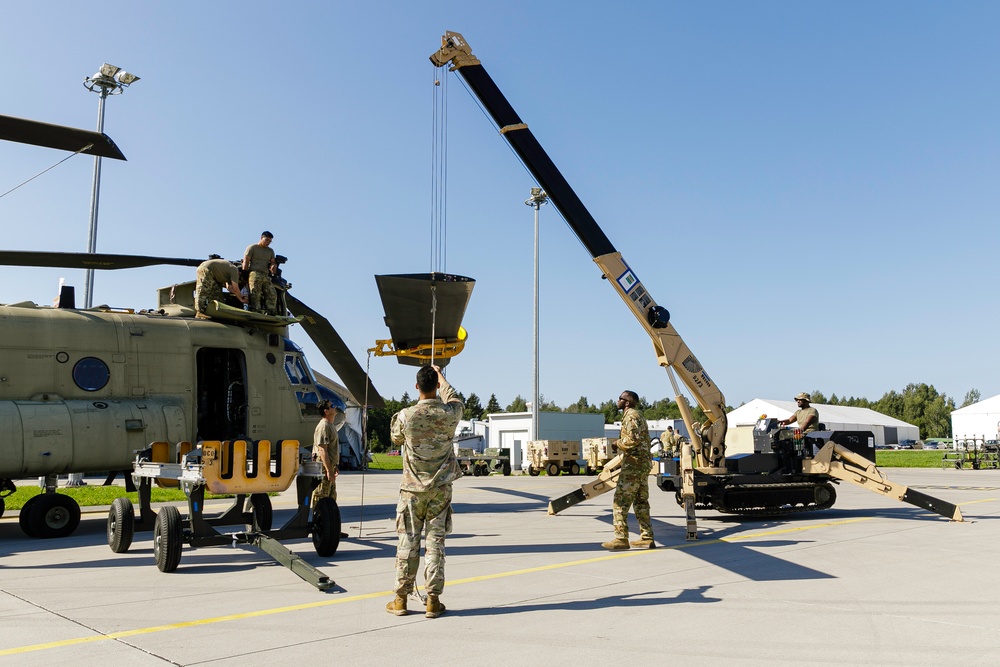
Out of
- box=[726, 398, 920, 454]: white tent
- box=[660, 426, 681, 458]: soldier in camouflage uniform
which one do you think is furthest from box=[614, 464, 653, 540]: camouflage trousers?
box=[726, 398, 920, 454]: white tent

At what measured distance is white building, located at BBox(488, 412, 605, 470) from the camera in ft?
130

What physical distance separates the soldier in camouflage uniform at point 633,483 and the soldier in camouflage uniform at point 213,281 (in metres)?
→ 6.85

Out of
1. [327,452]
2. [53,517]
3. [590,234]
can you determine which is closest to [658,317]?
[590,234]

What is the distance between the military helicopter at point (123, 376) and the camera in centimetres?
1084

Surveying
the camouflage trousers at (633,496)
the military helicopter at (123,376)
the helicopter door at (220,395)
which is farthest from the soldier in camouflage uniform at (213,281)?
the camouflage trousers at (633,496)

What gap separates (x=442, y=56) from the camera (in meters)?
13.9

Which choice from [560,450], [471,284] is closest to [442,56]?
[471,284]

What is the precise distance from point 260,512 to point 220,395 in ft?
12.6

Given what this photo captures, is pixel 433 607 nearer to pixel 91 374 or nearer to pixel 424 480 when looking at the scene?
pixel 424 480

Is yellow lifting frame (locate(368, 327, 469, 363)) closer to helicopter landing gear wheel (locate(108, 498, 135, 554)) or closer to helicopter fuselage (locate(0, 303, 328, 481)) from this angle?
helicopter fuselage (locate(0, 303, 328, 481))

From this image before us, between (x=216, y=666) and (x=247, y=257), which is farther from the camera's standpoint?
(x=247, y=257)

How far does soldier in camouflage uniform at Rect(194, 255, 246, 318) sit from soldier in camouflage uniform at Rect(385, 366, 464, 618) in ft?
24.4

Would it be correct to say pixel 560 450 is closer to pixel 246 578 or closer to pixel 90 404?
pixel 90 404

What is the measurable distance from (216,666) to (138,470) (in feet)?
18.2
